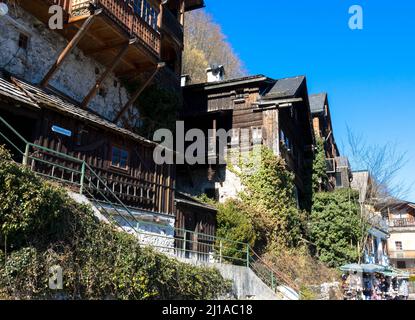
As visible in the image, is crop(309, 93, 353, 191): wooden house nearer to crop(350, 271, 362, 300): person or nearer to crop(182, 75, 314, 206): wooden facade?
crop(182, 75, 314, 206): wooden facade

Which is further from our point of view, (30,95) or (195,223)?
(195,223)

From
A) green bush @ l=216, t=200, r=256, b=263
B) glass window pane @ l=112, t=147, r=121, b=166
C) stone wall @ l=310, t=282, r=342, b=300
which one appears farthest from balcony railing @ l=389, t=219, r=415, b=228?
glass window pane @ l=112, t=147, r=121, b=166

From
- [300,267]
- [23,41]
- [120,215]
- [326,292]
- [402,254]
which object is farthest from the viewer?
[402,254]

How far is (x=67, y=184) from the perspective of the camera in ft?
39.0

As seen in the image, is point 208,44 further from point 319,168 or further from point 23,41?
point 23,41

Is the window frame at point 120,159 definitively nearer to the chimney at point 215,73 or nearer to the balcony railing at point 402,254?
the chimney at point 215,73

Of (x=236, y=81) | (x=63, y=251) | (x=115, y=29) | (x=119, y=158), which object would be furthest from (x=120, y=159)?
(x=236, y=81)

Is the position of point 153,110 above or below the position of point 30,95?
above

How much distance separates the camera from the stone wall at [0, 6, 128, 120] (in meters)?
13.9

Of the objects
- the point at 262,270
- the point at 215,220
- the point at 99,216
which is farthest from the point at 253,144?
the point at 99,216

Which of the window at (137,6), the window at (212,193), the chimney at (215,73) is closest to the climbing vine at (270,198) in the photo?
the window at (212,193)

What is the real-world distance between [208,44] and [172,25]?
136 feet

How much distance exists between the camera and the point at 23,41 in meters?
14.5

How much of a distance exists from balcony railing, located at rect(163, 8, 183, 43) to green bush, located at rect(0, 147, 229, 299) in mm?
14287
